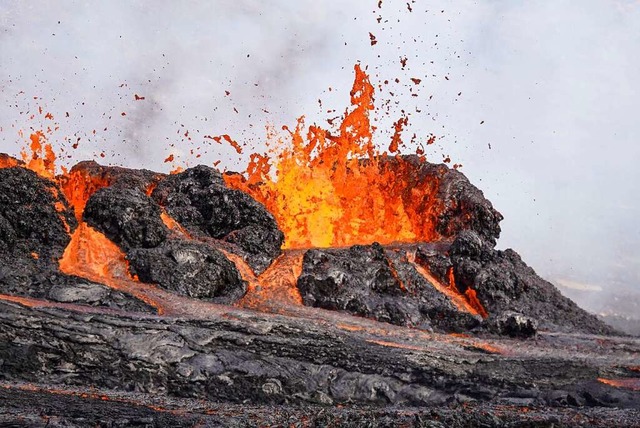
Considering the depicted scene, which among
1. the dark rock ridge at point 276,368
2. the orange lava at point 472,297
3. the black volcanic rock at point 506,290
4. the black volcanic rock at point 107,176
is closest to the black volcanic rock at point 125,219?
the black volcanic rock at point 107,176

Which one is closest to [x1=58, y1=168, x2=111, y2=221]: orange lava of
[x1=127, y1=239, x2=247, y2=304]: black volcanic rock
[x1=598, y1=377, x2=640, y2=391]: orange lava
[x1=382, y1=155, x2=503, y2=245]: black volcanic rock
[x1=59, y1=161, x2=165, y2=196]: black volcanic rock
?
[x1=59, y1=161, x2=165, y2=196]: black volcanic rock

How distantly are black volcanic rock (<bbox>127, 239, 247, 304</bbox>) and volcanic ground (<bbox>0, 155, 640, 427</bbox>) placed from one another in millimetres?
74

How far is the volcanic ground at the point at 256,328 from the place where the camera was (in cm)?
1368

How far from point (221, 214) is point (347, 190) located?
1263 centimetres

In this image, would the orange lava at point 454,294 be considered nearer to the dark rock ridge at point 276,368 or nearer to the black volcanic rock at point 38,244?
the dark rock ridge at point 276,368

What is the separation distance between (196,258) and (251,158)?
16162 mm

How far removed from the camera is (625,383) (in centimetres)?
1758

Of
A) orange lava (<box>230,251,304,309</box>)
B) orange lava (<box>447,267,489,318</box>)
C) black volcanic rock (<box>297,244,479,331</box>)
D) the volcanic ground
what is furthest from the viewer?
orange lava (<box>447,267,489,318</box>)

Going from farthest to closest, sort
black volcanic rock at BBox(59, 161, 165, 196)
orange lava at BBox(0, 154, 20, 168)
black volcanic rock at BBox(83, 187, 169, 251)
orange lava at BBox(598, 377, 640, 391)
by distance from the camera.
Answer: black volcanic rock at BBox(59, 161, 165, 196) → orange lava at BBox(0, 154, 20, 168) → black volcanic rock at BBox(83, 187, 169, 251) → orange lava at BBox(598, 377, 640, 391)

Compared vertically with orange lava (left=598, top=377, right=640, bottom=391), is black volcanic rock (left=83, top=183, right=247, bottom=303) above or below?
above

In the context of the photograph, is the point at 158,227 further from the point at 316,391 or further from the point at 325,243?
the point at 316,391

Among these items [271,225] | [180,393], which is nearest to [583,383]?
[180,393]

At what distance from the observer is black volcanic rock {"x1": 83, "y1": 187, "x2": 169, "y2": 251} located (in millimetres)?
27188

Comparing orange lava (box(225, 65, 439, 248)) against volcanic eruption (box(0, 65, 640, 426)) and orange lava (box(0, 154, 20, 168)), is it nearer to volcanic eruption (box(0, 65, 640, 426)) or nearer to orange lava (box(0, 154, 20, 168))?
volcanic eruption (box(0, 65, 640, 426))
